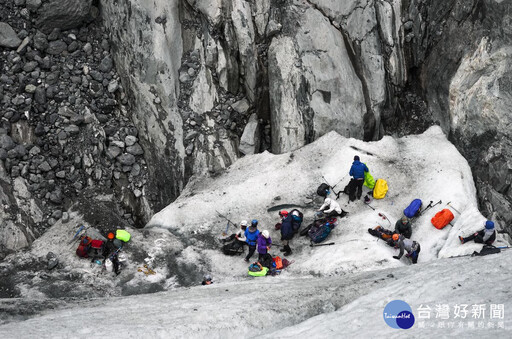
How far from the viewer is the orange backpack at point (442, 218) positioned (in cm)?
1591

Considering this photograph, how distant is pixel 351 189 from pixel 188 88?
994cm

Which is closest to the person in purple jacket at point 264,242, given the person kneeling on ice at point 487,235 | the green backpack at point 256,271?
the green backpack at point 256,271

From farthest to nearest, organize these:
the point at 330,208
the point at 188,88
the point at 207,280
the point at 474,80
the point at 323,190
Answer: the point at 188,88
the point at 474,80
the point at 323,190
the point at 330,208
the point at 207,280

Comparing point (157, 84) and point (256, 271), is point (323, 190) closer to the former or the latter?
point (256, 271)

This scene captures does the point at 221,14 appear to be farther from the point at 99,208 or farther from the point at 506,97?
the point at 506,97

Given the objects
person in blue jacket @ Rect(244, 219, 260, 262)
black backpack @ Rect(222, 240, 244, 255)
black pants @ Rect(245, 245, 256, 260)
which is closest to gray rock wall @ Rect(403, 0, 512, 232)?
person in blue jacket @ Rect(244, 219, 260, 262)

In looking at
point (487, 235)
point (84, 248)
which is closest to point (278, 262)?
point (487, 235)

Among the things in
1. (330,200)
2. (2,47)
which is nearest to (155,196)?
(330,200)

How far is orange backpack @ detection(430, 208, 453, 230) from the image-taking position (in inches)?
627

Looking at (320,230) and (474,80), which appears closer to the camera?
(320,230)

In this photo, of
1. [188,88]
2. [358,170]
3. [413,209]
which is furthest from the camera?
[188,88]

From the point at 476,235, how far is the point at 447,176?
4.52m

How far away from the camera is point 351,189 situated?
1791 cm

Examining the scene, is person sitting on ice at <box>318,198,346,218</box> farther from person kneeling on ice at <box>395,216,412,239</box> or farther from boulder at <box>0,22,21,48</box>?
boulder at <box>0,22,21,48</box>
